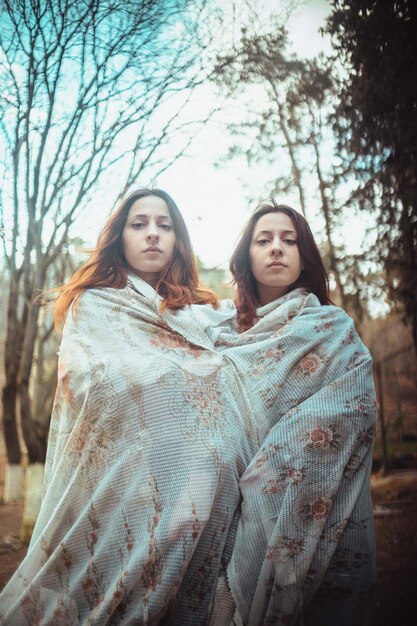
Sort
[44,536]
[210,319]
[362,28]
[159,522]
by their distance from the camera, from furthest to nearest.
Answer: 1. [362,28]
2. [210,319]
3. [44,536]
4. [159,522]

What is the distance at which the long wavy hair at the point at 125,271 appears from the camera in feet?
7.07

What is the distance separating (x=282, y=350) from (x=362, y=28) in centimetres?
197

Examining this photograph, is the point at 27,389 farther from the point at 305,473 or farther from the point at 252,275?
the point at 305,473

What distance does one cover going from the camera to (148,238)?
7.35 ft

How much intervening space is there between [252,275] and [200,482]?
3.87 ft

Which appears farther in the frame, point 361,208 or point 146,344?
point 361,208

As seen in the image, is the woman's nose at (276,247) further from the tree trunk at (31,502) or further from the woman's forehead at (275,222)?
the tree trunk at (31,502)

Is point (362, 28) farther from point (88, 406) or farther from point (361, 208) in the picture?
point (88, 406)

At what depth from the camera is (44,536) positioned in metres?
1.69

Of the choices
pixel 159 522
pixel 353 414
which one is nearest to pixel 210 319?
pixel 353 414

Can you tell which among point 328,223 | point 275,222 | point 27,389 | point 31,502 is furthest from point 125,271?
point 31,502

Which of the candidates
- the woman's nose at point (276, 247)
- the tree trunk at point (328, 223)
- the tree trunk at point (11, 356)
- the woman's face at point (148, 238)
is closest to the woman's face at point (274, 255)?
the woman's nose at point (276, 247)

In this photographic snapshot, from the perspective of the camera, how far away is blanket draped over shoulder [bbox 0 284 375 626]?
1471 mm

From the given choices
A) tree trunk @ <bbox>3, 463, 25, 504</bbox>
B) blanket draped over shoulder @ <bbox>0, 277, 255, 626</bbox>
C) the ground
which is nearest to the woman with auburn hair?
blanket draped over shoulder @ <bbox>0, 277, 255, 626</bbox>
